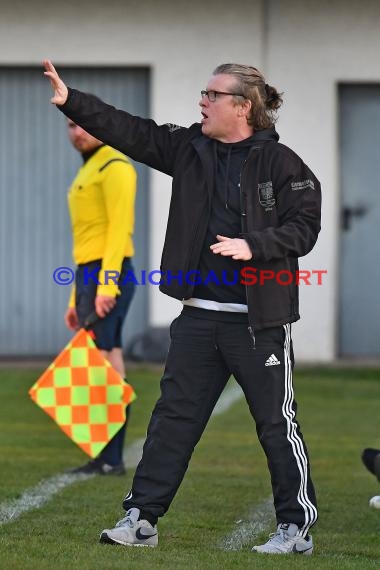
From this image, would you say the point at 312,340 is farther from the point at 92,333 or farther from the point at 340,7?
the point at 92,333

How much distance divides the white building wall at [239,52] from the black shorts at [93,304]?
694 centimetres

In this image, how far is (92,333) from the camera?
26.3 feet

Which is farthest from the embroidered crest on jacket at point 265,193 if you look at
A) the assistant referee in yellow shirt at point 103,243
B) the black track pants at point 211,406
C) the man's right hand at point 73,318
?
the man's right hand at point 73,318

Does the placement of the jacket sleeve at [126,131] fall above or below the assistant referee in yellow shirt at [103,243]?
above

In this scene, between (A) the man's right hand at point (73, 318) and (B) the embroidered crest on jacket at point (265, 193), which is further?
(A) the man's right hand at point (73, 318)

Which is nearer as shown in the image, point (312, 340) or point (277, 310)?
point (277, 310)

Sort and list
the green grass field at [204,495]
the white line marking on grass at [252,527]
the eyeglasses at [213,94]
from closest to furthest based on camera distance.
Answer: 1. the green grass field at [204,495]
2. the eyeglasses at [213,94]
3. the white line marking on grass at [252,527]

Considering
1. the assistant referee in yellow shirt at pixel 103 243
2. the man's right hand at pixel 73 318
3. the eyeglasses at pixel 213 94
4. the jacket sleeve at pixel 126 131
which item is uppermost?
the eyeglasses at pixel 213 94

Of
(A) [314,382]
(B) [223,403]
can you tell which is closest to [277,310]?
(B) [223,403]

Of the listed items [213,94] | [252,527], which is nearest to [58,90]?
[213,94]

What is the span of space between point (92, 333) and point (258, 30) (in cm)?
777

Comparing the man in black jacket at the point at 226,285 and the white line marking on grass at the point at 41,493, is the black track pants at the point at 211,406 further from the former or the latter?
the white line marking on grass at the point at 41,493

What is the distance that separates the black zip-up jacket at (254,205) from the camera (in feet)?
18.3

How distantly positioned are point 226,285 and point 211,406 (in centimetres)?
50
